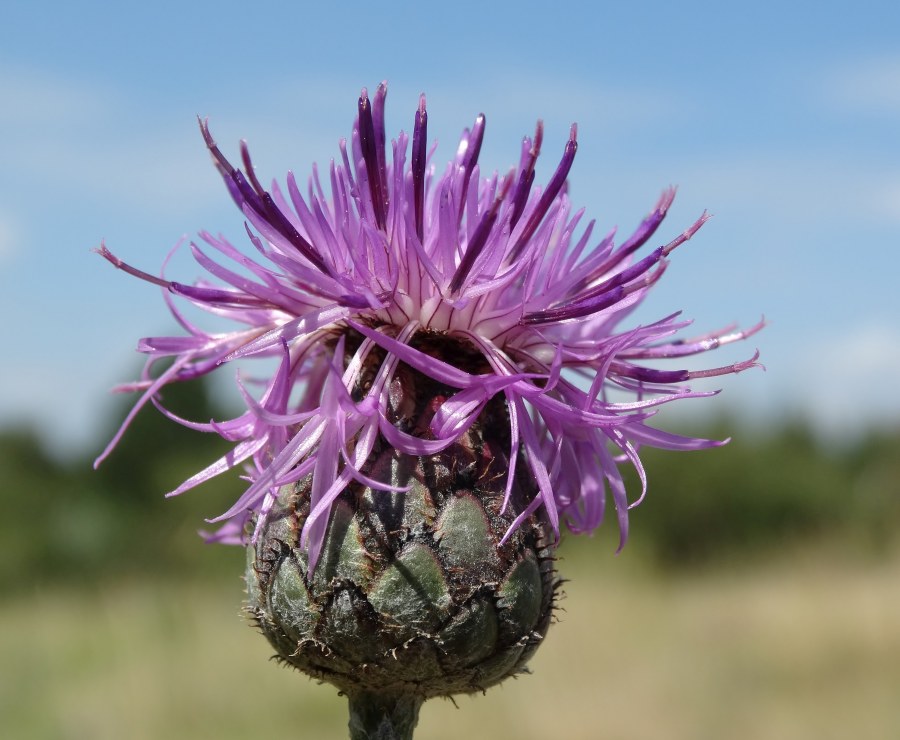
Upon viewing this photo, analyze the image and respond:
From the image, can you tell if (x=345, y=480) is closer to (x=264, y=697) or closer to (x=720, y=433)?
(x=264, y=697)

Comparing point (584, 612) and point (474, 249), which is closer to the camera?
point (474, 249)

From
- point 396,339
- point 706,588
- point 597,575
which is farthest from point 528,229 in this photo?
point 706,588

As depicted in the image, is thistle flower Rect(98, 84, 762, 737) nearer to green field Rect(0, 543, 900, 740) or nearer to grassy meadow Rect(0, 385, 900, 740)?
grassy meadow Rect(0, 385, 900, 740)

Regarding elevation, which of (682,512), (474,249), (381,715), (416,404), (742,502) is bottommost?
(682,512)

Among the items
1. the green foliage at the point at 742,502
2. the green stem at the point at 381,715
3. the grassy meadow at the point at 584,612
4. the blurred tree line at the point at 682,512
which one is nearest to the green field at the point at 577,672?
the grassy meadow at the point at 584,612

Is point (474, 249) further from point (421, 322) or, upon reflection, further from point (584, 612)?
point (584, 612)

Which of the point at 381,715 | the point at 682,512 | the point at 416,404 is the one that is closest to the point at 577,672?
the point at 682,512

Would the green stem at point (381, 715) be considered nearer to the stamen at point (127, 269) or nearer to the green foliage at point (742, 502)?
the stamen at point (127, 269)
